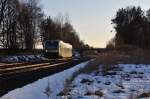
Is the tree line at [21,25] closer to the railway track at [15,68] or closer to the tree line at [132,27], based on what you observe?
the tree line at [132,27]

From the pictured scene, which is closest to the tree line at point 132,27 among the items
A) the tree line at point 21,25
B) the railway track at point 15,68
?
the tree line at point 21,25

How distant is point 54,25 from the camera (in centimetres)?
Answer: 12900

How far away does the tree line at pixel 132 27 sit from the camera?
328ft

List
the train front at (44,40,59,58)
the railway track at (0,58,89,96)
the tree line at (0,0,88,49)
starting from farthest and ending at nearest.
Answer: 1. the tree line at (0,0,88,49)
2. the train front at (44,40,59,58)
3. the railway track at (0,58,89,96)

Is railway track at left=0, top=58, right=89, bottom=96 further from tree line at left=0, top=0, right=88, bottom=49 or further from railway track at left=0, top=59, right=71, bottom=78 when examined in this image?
tree line at left=0, top=0, right=88, bottom=49

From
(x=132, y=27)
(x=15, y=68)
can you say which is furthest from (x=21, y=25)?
(x=15, y=68)

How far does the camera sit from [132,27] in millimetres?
112312

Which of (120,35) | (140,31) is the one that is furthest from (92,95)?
(120,35)

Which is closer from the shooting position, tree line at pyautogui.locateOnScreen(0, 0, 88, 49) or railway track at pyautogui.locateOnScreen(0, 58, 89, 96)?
railway track at pyautogui.locateOnScreen(0, 58, 89, 96)

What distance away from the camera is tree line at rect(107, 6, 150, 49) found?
328ft

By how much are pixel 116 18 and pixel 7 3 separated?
164 feet

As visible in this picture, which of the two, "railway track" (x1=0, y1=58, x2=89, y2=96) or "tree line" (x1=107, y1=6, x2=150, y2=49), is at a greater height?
"tree line" (x1=107, y1=6, x2=150, y2=49)

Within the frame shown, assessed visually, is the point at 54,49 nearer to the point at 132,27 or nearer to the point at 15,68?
the point at 15,68

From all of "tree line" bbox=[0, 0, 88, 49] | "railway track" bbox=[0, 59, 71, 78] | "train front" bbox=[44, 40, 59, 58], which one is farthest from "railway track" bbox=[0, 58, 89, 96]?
"tree line" bbox=[0, 0, 88, 49]
